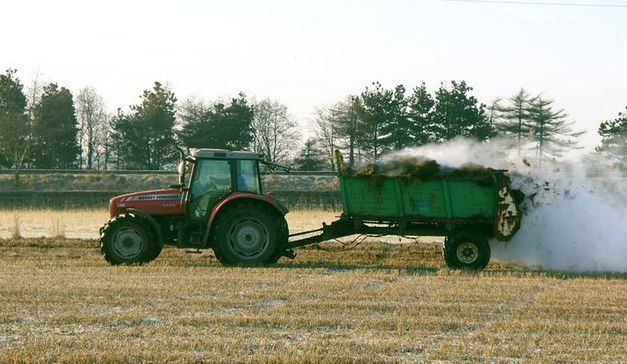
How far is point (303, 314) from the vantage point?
12414mm

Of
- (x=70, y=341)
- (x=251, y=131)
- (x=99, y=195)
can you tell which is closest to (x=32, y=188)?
(x=99, y=195)

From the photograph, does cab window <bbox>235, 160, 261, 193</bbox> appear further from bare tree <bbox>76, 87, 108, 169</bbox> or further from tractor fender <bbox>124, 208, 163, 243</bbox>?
bare tree <bbox>76, 87, 108, 169</bbox>

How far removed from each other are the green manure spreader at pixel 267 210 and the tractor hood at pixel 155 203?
0.02m

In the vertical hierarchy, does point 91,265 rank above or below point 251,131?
below

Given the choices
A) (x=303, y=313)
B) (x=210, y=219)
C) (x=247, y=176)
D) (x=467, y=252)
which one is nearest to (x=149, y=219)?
(x=210, y=219)

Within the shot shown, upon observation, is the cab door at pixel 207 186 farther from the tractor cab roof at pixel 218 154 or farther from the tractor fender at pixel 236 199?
the tractor fender at pixel 236 199

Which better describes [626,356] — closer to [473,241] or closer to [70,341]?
[70,341]

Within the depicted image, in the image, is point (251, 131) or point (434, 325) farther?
point (251, 131)

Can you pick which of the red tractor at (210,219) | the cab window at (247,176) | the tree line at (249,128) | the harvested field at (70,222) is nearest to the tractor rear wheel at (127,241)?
the red tractor at (210,219)

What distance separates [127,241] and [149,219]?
61 centimetres

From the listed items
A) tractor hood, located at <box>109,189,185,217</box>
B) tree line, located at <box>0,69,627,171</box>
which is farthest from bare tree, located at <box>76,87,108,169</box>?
tractor hood, located at <box>109,189,185,217</box>

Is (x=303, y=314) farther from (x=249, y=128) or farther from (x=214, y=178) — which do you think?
(x=249, y=128)

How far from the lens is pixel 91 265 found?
62.4 feet

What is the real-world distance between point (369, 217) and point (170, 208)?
397 centimetres
